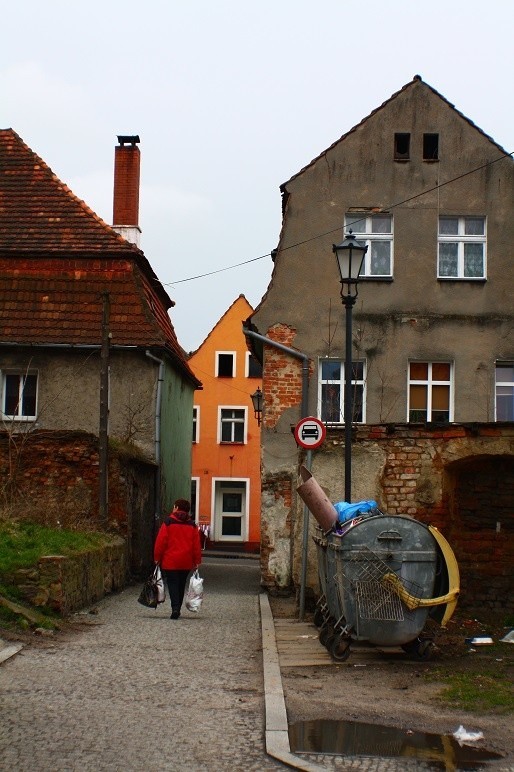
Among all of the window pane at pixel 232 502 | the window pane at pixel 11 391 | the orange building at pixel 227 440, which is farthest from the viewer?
the window pane at pixel 232 502

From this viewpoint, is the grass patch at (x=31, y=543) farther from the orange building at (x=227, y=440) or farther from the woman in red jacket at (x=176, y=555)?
the orange building at (x=227, y=440)

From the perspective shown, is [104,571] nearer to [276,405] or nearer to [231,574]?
[276,405]

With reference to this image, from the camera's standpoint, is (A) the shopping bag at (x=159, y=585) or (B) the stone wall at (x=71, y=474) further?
(B) the stone wall at (x=71, y=474)

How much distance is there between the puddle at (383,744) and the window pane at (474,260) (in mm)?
16665

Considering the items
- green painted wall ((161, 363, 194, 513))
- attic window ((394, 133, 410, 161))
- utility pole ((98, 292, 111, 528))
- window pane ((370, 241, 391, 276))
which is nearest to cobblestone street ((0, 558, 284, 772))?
utility pole ((98, 292, 111, 528))

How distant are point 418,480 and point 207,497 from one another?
35.1m

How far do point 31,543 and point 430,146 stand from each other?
13.5 metres

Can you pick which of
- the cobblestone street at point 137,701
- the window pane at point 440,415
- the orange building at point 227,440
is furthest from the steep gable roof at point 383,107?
the orange building at point 227,440

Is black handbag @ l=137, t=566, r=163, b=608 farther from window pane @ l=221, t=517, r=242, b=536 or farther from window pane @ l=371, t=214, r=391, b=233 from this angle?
window pane @ l=221, t=517, r=242, b=536

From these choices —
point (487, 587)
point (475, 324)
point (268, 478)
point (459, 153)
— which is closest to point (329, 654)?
point (487, 587)

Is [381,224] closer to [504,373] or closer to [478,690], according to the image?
[504,373]

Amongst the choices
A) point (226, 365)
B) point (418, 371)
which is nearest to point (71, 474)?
point (418, 371)

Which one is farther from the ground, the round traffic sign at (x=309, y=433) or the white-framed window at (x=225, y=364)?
the white-framed window at (x=225, y=364)

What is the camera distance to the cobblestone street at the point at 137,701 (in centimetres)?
735
